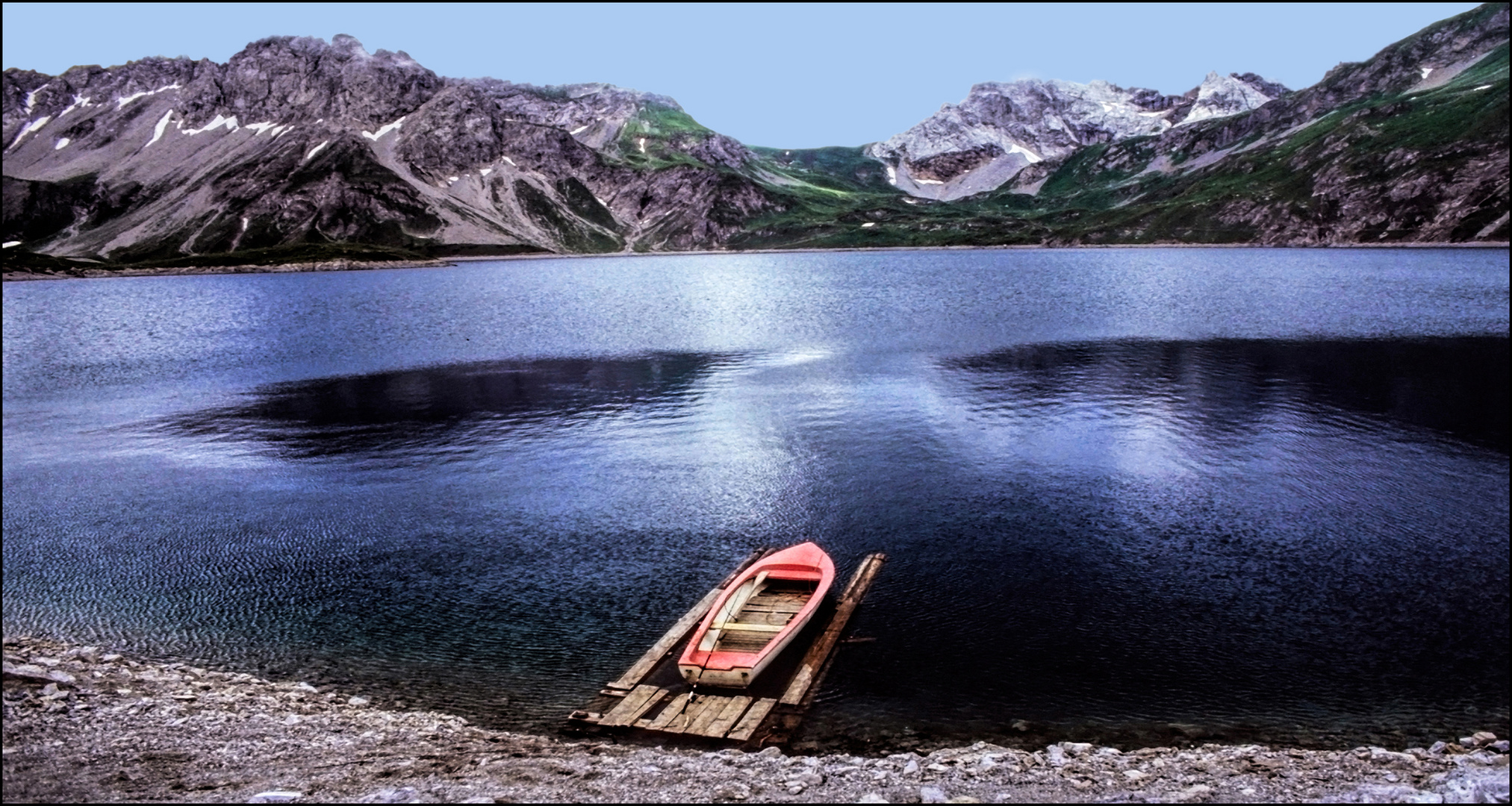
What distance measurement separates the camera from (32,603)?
35.0 metres

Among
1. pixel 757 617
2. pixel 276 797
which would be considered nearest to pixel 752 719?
pixel 757 617

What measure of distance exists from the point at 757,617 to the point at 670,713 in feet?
20.8

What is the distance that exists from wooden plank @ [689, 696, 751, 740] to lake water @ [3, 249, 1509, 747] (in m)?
2.41

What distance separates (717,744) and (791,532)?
692 inches

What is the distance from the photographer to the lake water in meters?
27.8

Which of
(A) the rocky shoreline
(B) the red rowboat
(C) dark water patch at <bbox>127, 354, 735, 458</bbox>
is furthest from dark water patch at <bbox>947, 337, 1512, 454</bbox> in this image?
(A) the rocky shoreline

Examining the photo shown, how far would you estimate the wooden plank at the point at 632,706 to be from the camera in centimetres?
2508

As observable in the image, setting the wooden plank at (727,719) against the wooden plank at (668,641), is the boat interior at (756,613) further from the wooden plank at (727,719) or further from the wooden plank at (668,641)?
the wooden plank at (727,719)

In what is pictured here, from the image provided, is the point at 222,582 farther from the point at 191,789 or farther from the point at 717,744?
the point at 717,744

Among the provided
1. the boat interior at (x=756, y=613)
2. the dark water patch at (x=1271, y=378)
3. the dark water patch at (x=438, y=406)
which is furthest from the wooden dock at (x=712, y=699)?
the dark water patch at (x=1271, y=378)

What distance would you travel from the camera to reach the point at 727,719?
82.3ft

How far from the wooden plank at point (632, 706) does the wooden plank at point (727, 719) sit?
2091mm

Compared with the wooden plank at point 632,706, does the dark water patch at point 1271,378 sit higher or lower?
higher

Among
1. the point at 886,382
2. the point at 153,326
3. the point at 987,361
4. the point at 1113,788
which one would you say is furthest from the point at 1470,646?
the point at 153,326
